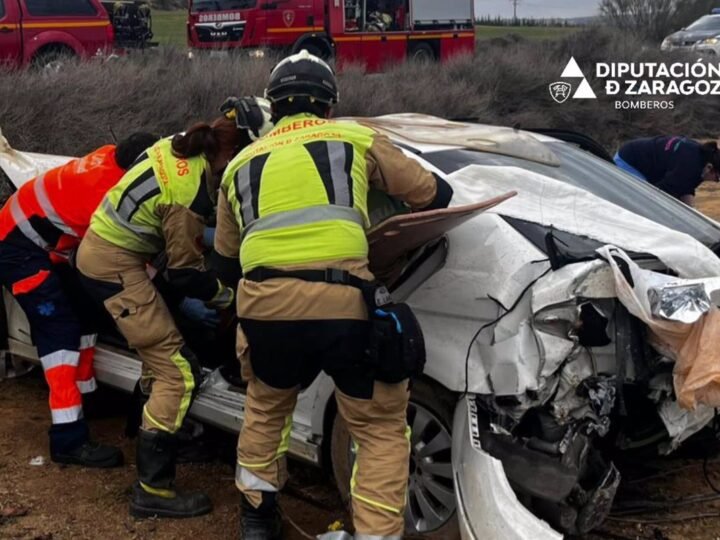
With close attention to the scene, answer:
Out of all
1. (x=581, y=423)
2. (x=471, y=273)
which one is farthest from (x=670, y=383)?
(x=471, y=273)

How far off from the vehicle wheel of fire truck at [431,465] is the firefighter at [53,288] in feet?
4.92

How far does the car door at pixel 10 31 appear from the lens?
13484 mm

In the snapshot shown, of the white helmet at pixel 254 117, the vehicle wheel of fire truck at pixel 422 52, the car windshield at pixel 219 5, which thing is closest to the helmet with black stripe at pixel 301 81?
the white helmet at pixel 254 117

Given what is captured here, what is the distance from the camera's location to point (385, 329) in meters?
3.00

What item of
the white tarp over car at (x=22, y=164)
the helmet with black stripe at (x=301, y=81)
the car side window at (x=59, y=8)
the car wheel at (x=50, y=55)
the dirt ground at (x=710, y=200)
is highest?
the car side window at (x=59, y=8)

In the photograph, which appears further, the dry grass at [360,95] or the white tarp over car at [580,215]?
the dry grass at [360,95]

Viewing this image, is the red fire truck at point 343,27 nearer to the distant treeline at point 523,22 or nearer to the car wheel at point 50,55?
the car wheel at point 50,55

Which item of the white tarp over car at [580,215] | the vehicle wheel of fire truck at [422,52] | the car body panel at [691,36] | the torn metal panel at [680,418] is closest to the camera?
the torn metal panel at [680,418]

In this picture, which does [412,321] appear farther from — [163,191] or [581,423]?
[163,191]

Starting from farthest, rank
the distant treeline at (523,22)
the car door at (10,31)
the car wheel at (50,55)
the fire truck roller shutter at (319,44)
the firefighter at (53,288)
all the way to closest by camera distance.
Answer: the distant treeline at (523,22) → the fire truck roller shutter at (319,44) → the car door at (10,31) → the car wheel at (50,55) → the firefighter at (53,288)

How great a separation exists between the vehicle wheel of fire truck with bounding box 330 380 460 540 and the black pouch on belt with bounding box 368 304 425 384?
0.37m

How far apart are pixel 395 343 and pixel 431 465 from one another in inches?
26.2

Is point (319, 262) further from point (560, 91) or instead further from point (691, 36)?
point (691, 36)

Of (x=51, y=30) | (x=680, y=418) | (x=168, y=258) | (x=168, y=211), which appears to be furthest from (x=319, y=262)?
(x=51, y=30)
